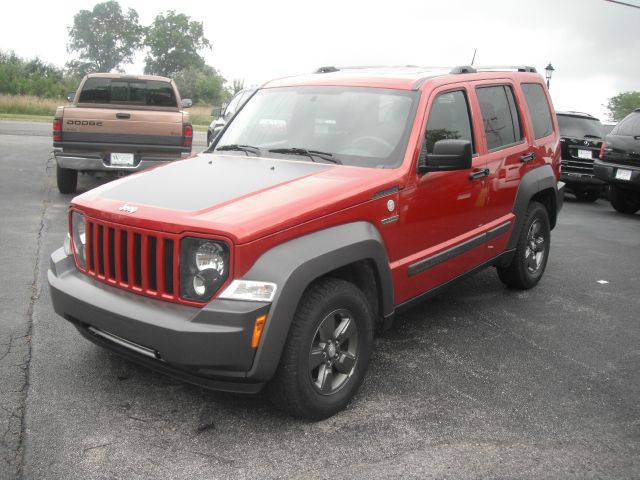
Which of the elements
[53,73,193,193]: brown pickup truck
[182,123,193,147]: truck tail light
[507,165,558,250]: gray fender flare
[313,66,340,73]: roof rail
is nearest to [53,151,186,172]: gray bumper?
[53,73,193,193]: brown pickup truck

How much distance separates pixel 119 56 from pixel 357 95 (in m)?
99.7

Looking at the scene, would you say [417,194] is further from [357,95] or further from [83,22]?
[83,22]

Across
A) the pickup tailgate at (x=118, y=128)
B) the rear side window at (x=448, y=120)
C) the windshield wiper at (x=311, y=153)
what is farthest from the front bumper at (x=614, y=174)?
the windshield wiper at (x=311, y=153)

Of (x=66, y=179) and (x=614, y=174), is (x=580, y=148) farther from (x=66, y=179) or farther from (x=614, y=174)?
(x=66, y=179)

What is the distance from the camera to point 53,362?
4.09 metres

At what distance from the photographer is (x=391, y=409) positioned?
3.67m

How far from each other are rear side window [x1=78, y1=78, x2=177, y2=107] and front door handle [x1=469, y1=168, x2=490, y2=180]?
7588mm

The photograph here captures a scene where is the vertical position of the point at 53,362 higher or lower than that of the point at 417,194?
lower

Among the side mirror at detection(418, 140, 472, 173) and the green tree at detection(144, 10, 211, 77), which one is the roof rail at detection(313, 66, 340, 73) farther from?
the green tree at detection(144, 10, 211, 77)

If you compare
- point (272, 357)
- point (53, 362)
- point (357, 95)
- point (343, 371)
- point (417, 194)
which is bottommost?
point (53, 362)

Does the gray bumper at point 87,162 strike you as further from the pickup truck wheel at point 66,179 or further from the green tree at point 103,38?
the green tree at point 103,38

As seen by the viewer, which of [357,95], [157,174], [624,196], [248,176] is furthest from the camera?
[624,196]

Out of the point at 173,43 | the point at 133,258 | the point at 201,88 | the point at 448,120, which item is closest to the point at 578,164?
the point at 448,120

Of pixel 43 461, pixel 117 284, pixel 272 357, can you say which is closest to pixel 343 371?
pixel 272 357
